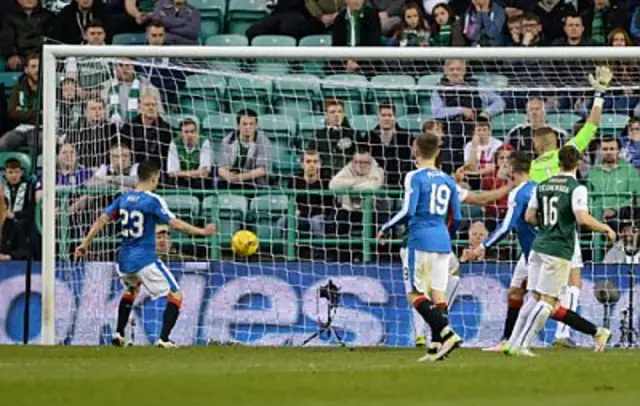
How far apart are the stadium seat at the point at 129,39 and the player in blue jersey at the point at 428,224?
28.9ft

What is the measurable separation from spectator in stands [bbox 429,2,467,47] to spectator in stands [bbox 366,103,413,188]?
259cm

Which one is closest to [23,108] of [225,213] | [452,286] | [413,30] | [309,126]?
[225,213]

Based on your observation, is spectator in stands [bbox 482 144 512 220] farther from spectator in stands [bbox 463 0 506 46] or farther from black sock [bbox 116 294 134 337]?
black sock [bbox 116 294 134 337]

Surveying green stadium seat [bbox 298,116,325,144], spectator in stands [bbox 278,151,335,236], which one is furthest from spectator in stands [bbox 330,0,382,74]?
spectator in stands [bbox 278,151,335,236]

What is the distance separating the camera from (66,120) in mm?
19953

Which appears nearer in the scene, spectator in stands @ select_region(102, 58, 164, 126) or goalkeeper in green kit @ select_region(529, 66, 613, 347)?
goalkeeper in green kit @ select_region(529, 66, 613, 347)

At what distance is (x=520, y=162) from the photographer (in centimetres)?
1786

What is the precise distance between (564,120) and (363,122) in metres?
2.23

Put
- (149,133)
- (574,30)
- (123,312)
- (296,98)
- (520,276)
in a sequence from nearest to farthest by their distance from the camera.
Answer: (520,276), (123,312), (149,133), (296,98), (574,30)

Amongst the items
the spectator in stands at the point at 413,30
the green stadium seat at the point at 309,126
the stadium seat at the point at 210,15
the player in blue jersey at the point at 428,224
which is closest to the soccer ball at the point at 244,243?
the green stadium seat at the point at 309,126

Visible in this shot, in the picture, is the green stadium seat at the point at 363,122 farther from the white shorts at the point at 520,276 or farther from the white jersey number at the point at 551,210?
the white jersey number at the point at 551,210

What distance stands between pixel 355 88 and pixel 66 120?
327cm

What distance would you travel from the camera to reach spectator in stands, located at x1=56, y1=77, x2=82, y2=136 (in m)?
19.9

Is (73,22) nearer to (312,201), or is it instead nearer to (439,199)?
(312,201)
